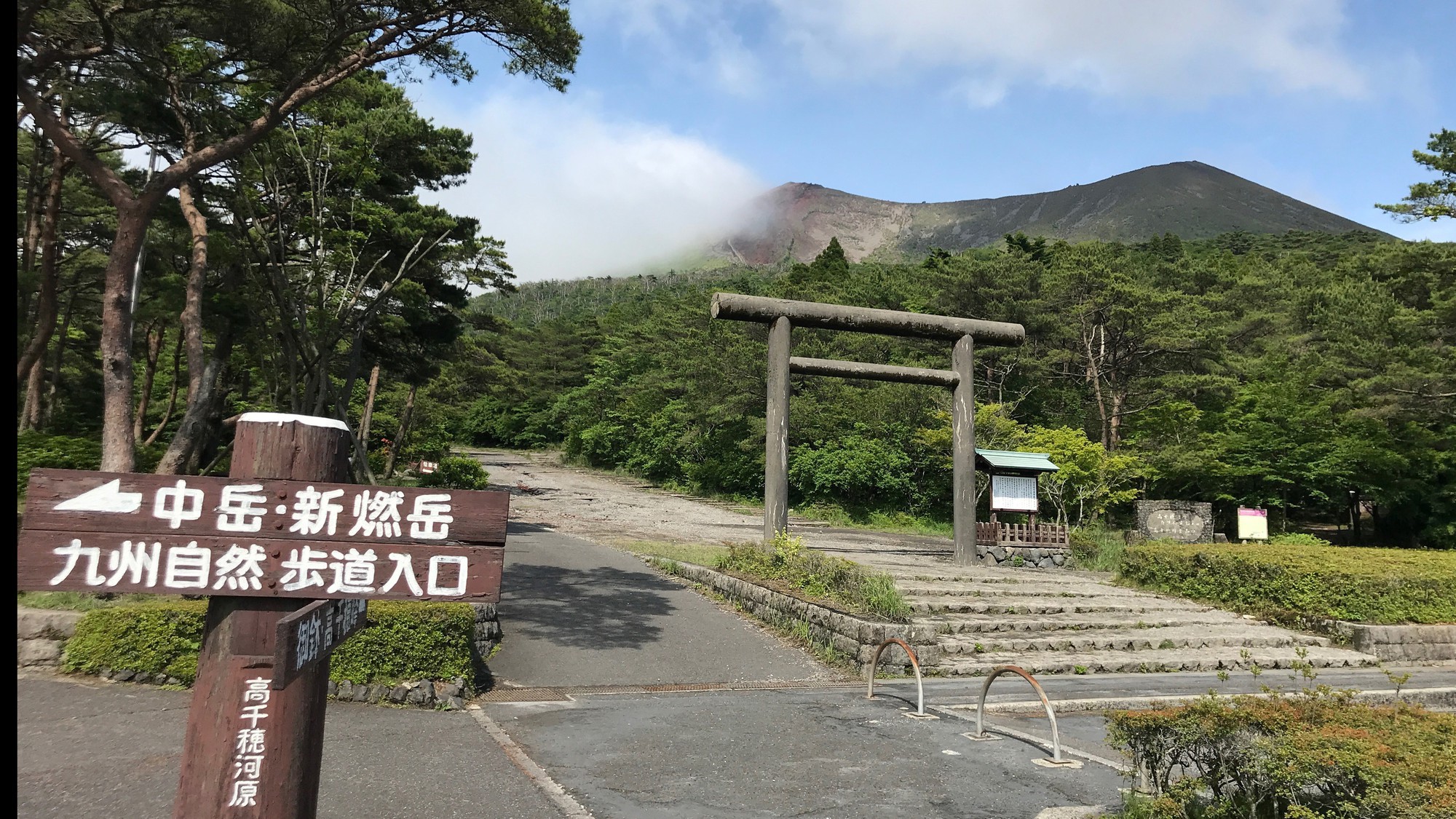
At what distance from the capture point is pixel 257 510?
9.21 ft

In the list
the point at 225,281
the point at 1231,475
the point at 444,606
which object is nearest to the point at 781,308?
the point at 444,606

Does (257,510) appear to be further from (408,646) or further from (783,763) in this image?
(408,646)

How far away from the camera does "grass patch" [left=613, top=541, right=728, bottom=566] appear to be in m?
16.7

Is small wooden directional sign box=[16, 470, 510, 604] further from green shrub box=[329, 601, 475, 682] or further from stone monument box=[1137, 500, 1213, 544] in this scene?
stone monument box=[1137, 500, 1213, 544]

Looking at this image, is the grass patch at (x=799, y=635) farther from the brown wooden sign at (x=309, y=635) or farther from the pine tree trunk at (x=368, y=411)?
the pine tree trunk at (x=368, y=411)

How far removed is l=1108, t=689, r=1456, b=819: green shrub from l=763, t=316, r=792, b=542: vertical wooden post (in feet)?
29.1

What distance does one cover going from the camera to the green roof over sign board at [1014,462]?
17.5 meters

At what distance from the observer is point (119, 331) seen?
1140 centimetres

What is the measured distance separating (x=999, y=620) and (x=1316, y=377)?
72.2 feet

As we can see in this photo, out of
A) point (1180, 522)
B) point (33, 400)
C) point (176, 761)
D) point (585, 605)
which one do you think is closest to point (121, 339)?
point (585, 605)

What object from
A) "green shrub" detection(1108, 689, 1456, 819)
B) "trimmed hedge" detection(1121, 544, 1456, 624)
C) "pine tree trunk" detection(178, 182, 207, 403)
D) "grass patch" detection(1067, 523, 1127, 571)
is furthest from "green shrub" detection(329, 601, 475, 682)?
"grass patch" detection(1067, 523, 1127, 571)

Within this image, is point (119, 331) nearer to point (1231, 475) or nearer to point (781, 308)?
point (781, 308)

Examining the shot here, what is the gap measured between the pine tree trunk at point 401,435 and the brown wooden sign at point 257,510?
89.6ft

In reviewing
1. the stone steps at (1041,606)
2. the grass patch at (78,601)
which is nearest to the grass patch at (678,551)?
the stone steps at (1041,606)
